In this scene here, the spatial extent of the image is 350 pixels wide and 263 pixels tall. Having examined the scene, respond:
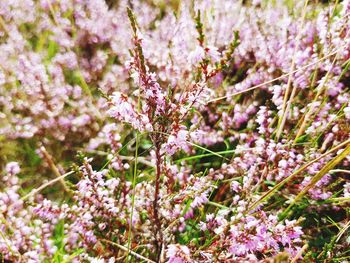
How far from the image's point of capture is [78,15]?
4008 mm

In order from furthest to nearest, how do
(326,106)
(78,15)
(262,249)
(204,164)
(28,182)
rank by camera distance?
(78,15), (28,182), (204,164), (326,106), (262,249)

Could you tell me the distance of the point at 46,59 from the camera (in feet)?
12.0

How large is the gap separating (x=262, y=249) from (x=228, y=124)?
1.32 m

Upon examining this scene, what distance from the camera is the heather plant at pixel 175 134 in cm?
164

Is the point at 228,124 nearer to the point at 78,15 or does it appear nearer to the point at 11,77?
the point at 11,77

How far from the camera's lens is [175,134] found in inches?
58.4

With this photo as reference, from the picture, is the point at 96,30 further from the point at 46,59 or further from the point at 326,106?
the point at 326,106

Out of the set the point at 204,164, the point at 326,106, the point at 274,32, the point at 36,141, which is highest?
the point at 274,32

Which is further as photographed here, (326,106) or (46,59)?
(46,59)

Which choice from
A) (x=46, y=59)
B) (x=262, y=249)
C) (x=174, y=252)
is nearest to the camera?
(x=174, y=252)

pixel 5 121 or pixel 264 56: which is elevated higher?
pixel 264 56

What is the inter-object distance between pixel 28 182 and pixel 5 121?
1.72 feet

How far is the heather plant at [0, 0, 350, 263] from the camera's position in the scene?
5.37ft

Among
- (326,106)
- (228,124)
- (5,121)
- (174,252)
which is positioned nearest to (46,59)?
(5,121)
